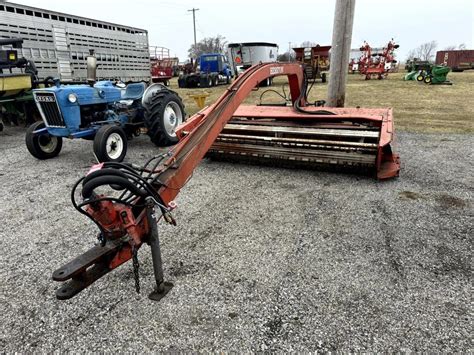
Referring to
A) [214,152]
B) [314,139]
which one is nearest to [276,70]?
[314,139]

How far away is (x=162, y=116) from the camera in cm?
564

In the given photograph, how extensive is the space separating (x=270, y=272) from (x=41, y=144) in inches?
186

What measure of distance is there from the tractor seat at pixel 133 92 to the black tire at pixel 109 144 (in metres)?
1.30

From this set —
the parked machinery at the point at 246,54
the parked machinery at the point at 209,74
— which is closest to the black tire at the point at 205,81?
the parked machinery at the point at 209,74

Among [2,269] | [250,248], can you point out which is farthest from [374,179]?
[2,269]

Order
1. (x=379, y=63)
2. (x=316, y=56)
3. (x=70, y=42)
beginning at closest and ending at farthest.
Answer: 1. (x=70, y=42)
2. (x=316, y=56)
3. (x=379, y=63)

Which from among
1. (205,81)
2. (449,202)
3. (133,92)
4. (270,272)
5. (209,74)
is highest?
(209,74)

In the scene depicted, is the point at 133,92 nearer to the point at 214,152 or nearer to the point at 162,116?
the point at 162,116

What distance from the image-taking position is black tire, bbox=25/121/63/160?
207 inches

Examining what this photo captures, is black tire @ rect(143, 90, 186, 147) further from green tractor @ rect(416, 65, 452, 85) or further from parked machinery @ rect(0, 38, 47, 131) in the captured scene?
green tractor @ rect(416, 65, 452, 85)

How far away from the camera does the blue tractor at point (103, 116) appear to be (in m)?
4.93

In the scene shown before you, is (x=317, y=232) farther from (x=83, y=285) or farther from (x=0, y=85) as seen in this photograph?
(x=0, y=85)

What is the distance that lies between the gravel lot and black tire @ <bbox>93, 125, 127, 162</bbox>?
0.72 metres

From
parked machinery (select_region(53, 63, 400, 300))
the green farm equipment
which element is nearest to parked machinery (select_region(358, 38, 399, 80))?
the green farm equipment
